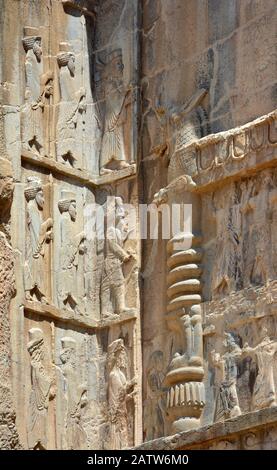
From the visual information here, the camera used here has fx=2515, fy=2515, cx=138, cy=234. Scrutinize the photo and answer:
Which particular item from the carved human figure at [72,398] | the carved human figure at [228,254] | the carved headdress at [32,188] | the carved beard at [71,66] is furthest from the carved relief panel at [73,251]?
the carved human figure at [228,254]

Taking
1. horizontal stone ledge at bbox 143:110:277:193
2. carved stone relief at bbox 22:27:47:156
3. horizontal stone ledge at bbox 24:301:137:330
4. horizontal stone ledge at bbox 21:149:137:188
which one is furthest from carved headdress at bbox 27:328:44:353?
horizontal stone ledge at bbox 143:110:277:193

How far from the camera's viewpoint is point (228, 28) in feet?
74.8

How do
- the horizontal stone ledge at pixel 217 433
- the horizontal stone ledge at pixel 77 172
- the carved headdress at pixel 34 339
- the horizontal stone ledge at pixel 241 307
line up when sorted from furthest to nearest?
the horizontal stone ledge at pixel 77 172 < the carved headdress at pixel 34 339 < the horizontal stone ledge at pixel 241 307 < the horizontal stone ledge at pixel 217 433

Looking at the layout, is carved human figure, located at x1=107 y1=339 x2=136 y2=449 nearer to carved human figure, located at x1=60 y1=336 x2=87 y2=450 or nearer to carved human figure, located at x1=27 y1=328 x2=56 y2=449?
carved human figure, located at x1=60 y1=336 x2=87 y2=450

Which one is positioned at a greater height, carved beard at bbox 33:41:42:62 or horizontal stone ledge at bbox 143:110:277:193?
carved beard at bbox 33:41:42:62

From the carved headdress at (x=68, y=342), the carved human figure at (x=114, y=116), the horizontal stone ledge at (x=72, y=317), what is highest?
the carved human figure at (x=114, y=116)

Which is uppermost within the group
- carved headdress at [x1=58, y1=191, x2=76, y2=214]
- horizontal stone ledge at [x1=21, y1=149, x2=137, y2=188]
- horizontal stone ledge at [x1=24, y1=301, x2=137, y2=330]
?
horizontal stone ledge at [x1=21, y1=149, x2=137, y2=188]

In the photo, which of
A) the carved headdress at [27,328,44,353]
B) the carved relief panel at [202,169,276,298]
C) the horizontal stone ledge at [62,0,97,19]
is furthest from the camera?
the horizontal stone ledge at [62,0,97,19]

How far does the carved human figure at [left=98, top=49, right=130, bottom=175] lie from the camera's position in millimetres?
23484

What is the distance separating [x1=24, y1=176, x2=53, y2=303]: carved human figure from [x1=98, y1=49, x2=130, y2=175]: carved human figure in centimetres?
79

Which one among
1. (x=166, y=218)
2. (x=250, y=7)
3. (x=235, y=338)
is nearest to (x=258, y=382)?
(x=235, y=338)

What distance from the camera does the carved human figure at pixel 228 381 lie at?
71.3 feet

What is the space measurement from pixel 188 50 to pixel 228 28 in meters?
0.52

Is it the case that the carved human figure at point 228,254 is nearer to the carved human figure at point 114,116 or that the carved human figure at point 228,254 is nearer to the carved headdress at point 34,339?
the carved human figure at point 114,116
